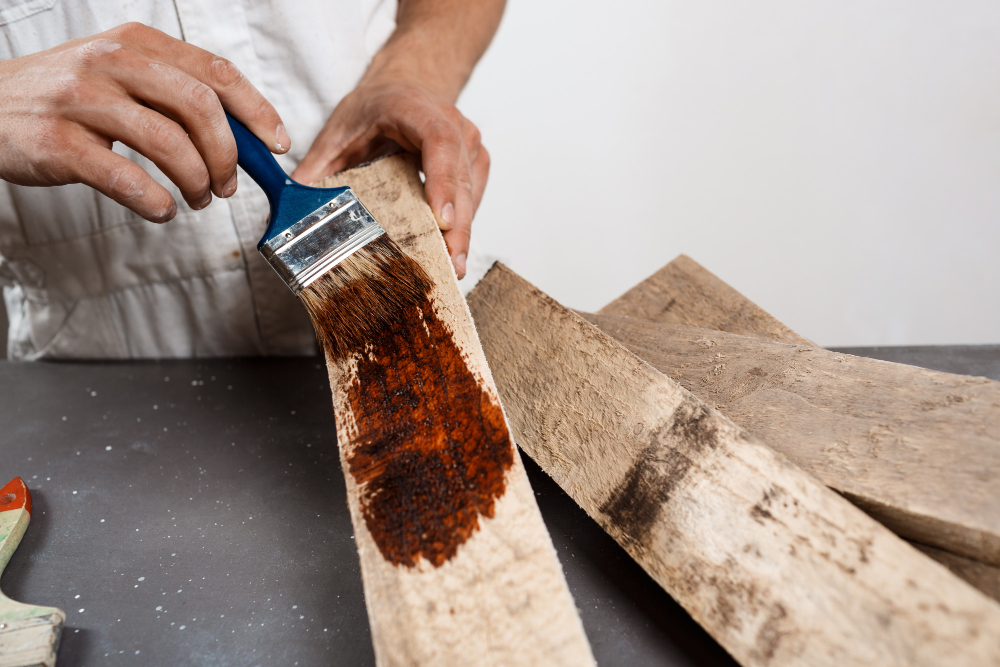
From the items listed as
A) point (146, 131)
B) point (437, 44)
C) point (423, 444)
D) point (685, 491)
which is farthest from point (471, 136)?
point (685, 491)

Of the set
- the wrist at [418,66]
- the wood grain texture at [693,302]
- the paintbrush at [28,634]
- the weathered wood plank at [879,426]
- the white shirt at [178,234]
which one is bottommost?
the paintbrush at [28,634]

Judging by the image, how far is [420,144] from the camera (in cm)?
121

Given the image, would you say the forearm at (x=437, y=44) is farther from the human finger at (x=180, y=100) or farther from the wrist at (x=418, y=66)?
the human finger at (x=180, y=100)

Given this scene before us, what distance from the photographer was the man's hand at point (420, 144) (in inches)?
45.6

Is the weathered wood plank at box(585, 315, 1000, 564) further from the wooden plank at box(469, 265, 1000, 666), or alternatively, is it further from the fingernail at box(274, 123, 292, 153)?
the fingernail at box(274, 123, 292, 153)

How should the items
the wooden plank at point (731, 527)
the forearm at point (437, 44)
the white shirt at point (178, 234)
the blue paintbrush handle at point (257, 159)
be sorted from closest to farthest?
1. the wooden plank at point (731, 527)
2. the blue paintbrush handle at point (257, 159)
3. the white shirt at point (178, 234)
4. the forearm at point (437, 44)

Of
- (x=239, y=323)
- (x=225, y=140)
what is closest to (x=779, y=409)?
(x=225, y=140)

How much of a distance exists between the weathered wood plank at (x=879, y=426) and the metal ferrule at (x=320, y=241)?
1.71ft

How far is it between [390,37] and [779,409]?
1.42 metres

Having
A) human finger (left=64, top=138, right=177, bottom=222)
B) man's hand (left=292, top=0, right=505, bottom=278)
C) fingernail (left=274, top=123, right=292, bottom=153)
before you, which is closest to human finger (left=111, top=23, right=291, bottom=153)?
fingernail (left=274, top=123, right=292, bottom=153)

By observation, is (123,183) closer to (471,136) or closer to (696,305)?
(471,136)

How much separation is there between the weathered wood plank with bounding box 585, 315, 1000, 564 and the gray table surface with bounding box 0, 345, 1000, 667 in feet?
0.86

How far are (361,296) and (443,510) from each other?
359mm

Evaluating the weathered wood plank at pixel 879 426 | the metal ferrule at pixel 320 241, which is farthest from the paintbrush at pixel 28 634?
the weathered wood plank at pixel 879 426
